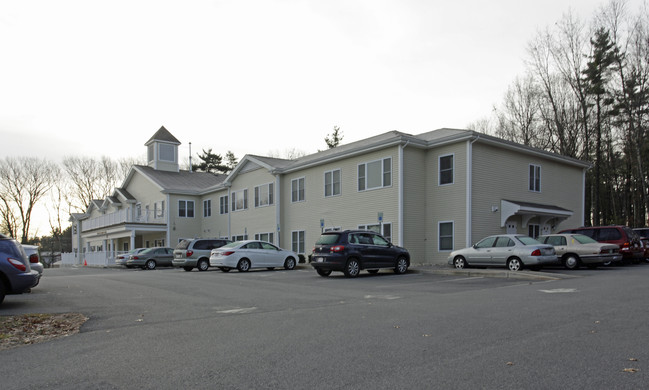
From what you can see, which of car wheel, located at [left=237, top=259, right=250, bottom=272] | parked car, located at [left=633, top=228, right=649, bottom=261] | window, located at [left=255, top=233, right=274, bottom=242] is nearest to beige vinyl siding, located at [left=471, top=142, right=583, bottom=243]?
parked car, located at [left=633, top=228, right=649, bottom=261]

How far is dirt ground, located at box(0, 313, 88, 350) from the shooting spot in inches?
301

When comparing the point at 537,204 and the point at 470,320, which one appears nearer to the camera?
the point at 470,320

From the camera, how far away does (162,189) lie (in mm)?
42625

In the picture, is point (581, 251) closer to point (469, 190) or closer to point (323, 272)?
point (469, 190)

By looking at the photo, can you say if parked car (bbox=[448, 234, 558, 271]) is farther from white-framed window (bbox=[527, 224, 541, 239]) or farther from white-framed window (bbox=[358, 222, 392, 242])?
white-framed window (bbox=[527, 224, 541, 239])

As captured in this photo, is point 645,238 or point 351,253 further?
point 645,238

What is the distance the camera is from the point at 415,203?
24.8m

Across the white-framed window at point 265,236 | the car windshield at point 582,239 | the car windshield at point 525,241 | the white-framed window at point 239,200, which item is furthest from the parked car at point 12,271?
the white-framed window at point 239,200

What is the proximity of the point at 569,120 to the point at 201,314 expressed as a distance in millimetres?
38038

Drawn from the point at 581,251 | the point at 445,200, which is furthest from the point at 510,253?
the point at 445,200

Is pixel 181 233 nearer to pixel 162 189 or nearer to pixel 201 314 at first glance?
pixel 162 189

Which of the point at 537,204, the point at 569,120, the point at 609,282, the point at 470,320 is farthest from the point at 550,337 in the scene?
the point at 569,120

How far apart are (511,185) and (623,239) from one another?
576cm

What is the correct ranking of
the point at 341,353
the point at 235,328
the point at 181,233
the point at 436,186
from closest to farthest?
the point at 341,353, the point at 235,328, the point at 436,186, the point at 181,233
